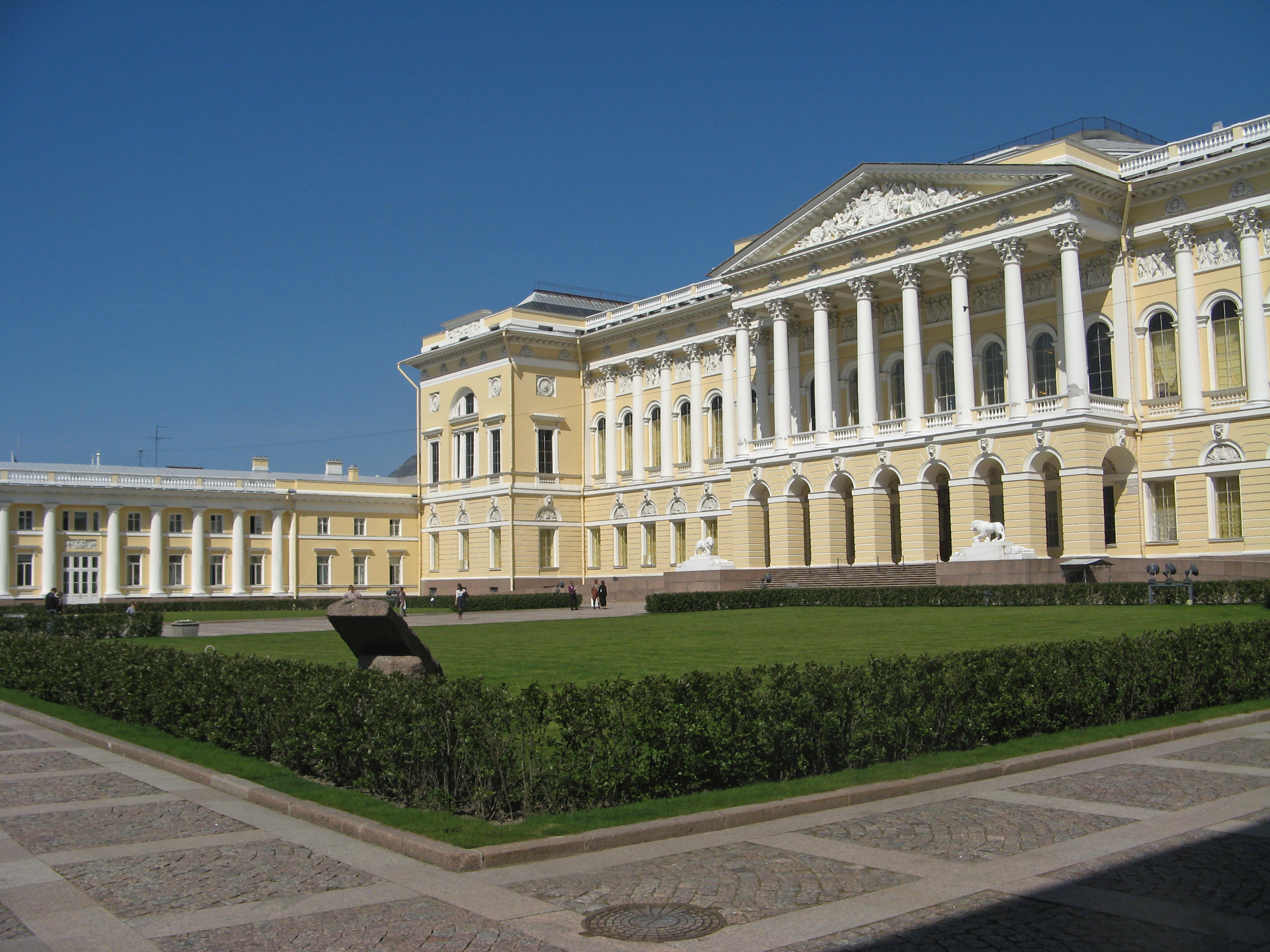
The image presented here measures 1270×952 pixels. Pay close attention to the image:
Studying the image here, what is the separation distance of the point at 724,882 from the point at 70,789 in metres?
7.20

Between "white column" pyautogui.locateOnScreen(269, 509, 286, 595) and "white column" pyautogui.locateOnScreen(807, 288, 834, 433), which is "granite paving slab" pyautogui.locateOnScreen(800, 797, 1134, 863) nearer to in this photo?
"white column" pyautogui.locateOnScreen(807, 288, 834, 433)

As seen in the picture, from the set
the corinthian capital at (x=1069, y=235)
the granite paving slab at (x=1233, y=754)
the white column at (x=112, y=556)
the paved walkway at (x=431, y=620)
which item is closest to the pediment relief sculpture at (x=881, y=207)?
the corinthian capital at (x=1069, y=235)

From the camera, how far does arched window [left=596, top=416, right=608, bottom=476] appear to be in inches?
2714

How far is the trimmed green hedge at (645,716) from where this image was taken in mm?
9633

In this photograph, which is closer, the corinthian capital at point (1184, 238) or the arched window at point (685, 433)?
the corinthian capital at point (1184, 238)

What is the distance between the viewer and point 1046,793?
10.2 m

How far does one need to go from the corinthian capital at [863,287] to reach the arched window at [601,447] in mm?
22674

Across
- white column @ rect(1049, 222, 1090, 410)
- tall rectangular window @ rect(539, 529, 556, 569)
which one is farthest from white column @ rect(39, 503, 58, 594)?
white column @ rect(1049, 222, 1090, 410)


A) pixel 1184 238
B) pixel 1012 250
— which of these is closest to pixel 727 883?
pixel 1012 250

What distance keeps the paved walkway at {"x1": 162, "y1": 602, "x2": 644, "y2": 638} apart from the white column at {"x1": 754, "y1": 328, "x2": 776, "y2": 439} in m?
10.7

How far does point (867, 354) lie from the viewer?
49.9 metres

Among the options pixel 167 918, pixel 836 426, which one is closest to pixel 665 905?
pixel 167 918

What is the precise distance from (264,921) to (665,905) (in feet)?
7.93

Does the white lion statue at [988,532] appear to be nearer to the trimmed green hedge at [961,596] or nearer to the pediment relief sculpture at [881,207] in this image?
the trimmed green hedge at [961,596]
